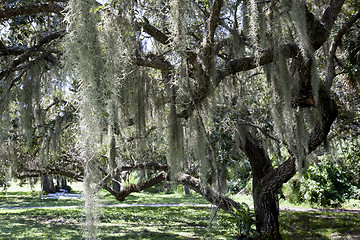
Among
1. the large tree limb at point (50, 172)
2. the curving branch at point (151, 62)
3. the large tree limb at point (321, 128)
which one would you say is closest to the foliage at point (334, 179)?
the large tree limb at point (321, 128)

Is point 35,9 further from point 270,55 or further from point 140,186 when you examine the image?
point 140,186

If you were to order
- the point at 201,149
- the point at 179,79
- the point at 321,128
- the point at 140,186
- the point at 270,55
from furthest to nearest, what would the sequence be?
the point at 140,186 → the point at 321,128 → the point at 270,55 → the point at 201,149 → the point at 179,79

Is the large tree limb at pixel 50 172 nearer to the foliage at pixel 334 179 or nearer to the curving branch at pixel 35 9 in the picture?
the curving branch at pixel 35 9

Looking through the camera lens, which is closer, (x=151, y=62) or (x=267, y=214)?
(x=151, y=62)

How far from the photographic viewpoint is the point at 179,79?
186cm

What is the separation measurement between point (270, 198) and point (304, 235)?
132 centimetres

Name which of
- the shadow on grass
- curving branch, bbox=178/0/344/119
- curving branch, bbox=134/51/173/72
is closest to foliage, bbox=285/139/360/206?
the shadow on grass

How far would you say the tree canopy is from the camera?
5.27 ft

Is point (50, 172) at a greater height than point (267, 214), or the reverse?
point (50, 172)

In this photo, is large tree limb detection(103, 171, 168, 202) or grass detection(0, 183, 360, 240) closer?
grass detection(0, 183, 360, 240)

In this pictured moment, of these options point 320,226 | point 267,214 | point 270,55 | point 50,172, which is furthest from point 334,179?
point 50,172

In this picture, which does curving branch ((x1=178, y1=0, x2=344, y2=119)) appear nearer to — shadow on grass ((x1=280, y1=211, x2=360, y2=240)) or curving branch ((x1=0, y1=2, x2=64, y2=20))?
curving branch ((x1=0, y1=2, x2=64, y2=20))

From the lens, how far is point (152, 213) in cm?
853

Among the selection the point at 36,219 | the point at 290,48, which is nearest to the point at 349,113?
the point at 290,48
